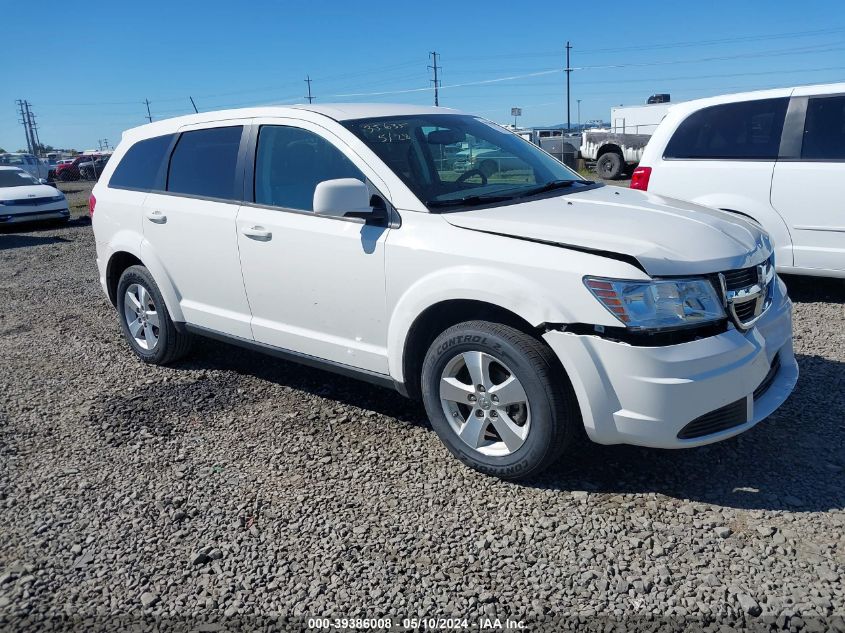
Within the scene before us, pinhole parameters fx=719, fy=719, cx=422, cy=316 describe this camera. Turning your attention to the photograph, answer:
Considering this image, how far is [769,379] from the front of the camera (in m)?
3.54

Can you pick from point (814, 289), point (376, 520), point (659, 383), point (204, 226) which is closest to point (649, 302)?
point (659, 383)

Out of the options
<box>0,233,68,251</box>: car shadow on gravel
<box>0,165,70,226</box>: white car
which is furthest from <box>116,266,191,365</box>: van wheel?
<box>0,165,70,226</box>: white car

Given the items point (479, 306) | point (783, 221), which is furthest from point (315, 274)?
point (783, 221)

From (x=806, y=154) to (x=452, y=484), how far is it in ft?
15.5

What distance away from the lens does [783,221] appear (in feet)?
20.6

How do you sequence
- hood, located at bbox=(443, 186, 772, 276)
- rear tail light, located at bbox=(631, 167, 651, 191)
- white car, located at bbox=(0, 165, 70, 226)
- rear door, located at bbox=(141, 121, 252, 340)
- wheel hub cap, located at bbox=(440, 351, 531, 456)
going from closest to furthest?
1. hood, located at bbox=(443, 186, 772, 276)
2. wheel hub cap, located at bbox=(440, 351, 531, 456)
3. rear door, located at bbox=(141, 121, 252, 340)
4. rear tail light, located at bbox=(631, 167, 651, 191)
5. white car, located at bbox=(0, 165, 70, 226)

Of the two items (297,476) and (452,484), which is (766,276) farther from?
(297,476)

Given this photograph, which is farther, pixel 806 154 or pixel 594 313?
pixel 806 154

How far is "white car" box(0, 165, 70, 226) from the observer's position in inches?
615

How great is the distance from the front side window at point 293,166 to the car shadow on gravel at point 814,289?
15.2 ft

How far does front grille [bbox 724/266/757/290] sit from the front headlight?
28 cm

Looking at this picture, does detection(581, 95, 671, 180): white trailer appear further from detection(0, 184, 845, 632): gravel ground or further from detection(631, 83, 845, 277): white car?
detection(0, 184, 845, 632): gravel ground

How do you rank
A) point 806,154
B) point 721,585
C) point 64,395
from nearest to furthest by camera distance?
point 721,585 < point 64,395 < point 806,154

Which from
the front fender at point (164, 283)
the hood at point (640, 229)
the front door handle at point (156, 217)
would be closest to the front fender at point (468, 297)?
the hood at point (640, 229)
